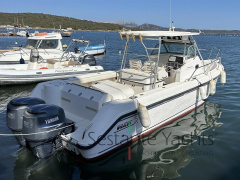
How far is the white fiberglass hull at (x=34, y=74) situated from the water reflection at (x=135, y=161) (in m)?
6.87

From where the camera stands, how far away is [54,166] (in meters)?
5.03

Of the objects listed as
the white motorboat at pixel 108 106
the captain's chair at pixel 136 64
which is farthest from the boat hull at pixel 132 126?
the captain's chair at pixel 136 64

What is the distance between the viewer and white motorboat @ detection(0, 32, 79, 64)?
599 inches

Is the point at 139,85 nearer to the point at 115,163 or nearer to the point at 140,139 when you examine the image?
the point at 140,139

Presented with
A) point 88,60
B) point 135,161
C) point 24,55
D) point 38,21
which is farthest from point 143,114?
point 38,21

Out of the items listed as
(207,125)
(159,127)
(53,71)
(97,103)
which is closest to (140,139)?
(159,127)

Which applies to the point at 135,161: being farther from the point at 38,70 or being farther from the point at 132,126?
the point at 38,70

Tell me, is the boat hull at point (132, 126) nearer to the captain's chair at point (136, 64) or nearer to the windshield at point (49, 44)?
the captain's chair at point (136, 64)

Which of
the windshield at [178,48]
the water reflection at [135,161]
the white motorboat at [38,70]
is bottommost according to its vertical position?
the water reflection at [135,161]

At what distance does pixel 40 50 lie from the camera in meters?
15.3

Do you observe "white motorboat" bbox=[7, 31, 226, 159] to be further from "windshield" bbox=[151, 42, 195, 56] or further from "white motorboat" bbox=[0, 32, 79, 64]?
"white motorboat" bbox=[0, 32, 79, 64]

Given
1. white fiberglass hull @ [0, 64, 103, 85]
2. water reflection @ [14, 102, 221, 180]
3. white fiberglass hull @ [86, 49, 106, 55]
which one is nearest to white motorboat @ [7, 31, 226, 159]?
water reflection @ [14, 102, 221, 180]

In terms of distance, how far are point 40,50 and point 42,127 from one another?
38.7 feet

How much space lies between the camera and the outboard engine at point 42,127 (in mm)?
4422
